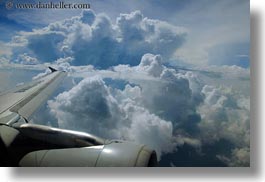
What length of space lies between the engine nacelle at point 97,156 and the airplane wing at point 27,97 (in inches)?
11.8

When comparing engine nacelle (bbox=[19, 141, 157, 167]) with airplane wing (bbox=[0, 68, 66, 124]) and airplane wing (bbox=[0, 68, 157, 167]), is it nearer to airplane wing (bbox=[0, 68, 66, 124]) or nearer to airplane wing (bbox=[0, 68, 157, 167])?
airplane wing (bbox=[0, 68, 157, 167])

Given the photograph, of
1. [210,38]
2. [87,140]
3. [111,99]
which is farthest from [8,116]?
[210,38]

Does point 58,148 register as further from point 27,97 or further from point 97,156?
point 27,97

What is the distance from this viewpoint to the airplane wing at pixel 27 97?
8.19ft

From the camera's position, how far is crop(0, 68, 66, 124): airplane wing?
2.50 m

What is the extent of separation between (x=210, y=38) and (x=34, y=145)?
1.72 metres

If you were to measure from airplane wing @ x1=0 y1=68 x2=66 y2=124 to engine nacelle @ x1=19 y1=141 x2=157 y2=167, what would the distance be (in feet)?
0.98

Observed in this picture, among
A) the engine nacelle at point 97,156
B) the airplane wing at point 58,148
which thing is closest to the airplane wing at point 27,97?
the airplane wing at point 58,148

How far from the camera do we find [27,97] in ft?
9.04

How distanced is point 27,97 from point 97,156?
0.82 m

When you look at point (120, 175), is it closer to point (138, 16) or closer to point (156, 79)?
point (156, 79)

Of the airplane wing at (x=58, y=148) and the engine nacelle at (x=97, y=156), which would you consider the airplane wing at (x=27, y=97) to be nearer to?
the airplane wing at (x=58, y=148)

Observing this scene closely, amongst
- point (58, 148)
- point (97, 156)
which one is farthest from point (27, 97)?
point (97, 156)

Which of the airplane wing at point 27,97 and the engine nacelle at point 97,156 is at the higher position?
the airplane wing at point 27,97
